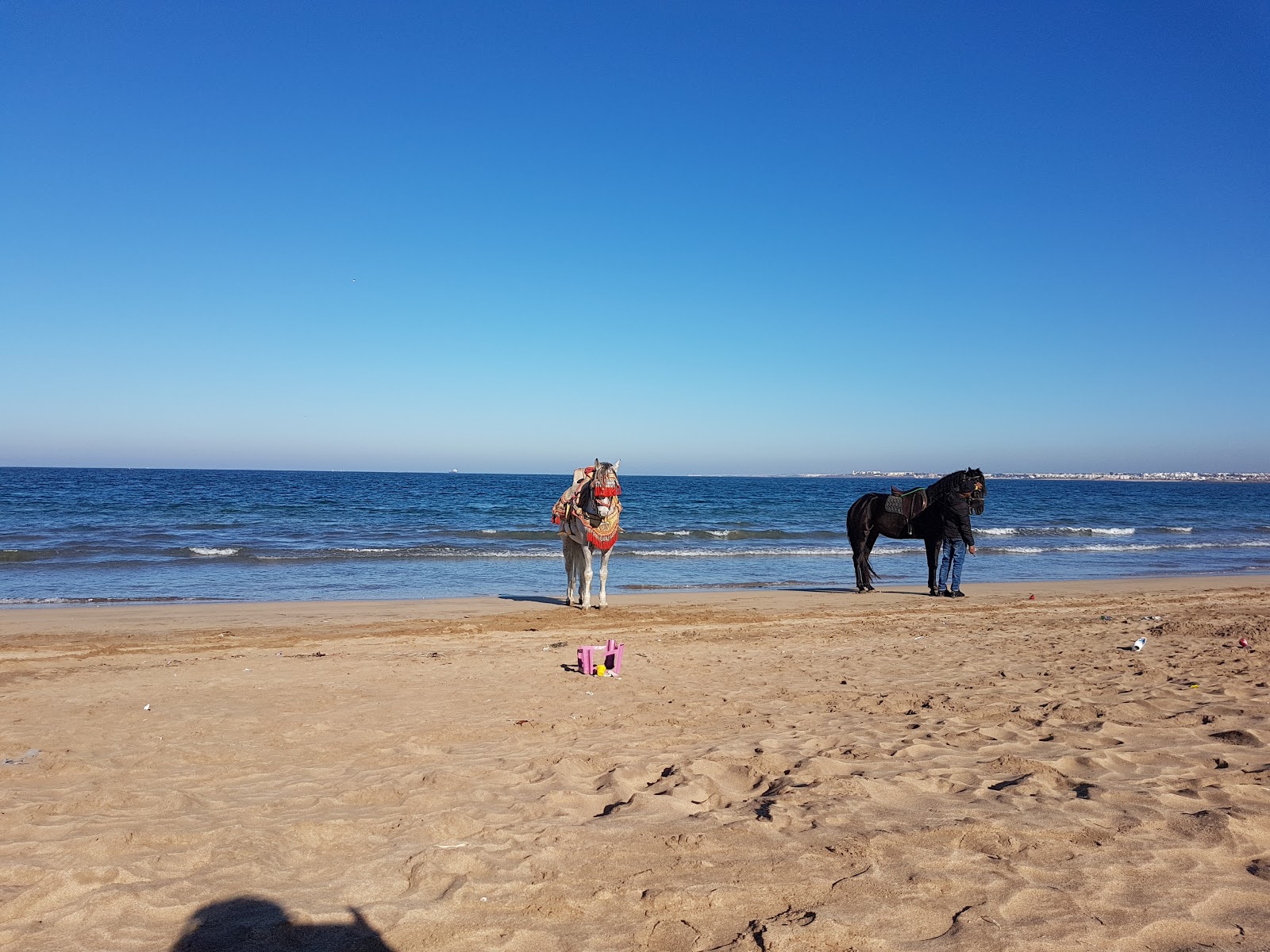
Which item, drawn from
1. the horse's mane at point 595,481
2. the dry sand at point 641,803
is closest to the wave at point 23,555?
the dry sand at point 641,803

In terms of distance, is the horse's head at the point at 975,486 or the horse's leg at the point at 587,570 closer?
the horse's leg at the point at 587,570

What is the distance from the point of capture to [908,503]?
617 inches

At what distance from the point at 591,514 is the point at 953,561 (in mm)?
7595

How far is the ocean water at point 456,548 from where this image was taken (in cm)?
1738

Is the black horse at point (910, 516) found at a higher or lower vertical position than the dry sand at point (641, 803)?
higher

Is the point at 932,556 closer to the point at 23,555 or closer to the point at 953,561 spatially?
the point at 953,561

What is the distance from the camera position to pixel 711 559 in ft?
75.9

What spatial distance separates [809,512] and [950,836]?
142 feet

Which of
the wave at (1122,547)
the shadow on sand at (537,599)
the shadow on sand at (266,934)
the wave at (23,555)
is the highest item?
the shadow on sand at (266,934)

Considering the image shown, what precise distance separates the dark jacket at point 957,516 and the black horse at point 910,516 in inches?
4.1

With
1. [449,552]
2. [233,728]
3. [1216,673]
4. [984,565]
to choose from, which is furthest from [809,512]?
[233,728]

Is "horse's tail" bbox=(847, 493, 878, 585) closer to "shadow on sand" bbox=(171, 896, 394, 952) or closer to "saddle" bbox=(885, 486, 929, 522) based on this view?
"saddle" bbox=(885, 486, 929, 522)

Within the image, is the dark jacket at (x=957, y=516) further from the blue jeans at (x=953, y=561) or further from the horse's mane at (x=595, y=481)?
the horse's mane at (x=595, y=481)

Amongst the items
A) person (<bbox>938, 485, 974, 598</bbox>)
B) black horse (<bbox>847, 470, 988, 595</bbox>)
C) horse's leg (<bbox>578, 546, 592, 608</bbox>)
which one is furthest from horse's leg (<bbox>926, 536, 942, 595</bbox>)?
horse's leg (<bbox>578, 546, 592, 608</bbox>)
